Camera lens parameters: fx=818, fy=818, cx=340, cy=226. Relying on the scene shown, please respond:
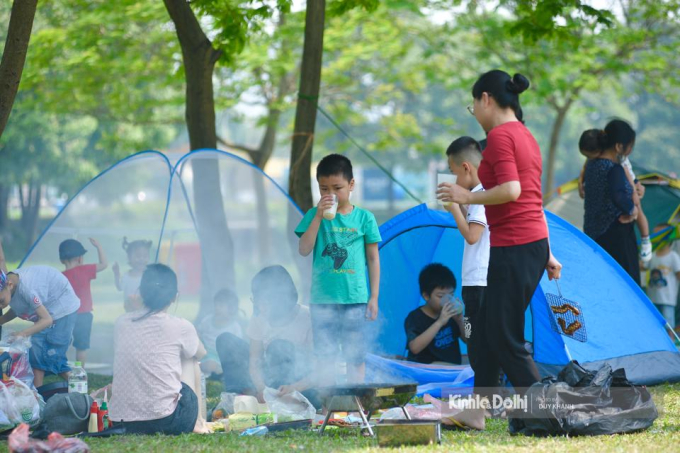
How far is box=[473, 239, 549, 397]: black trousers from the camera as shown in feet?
11.6

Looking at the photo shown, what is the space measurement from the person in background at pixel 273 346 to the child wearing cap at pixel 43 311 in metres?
1.12

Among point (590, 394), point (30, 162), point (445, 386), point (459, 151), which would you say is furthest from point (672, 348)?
point (30, 162)

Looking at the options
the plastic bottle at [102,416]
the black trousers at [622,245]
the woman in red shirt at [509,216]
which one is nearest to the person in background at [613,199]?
the black trousers at [622,245]

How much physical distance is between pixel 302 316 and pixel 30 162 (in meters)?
22.3

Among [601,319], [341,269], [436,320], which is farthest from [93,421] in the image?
[601,319]

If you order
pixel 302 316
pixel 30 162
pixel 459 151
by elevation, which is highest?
pixel 30 162

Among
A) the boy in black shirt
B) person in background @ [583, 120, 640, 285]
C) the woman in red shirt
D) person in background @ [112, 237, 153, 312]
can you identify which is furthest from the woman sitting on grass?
person in background @ [583, 120, 640, 285]

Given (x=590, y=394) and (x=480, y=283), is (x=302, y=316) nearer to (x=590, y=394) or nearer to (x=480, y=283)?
(x=480, y=283)

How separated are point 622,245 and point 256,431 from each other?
115 inches

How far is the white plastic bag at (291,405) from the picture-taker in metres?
4.54

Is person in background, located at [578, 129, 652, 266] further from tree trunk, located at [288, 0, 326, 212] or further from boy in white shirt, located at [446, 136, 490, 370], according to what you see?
tree trunk, located at [288, 0, 326, 212]

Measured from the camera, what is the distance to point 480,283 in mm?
4234

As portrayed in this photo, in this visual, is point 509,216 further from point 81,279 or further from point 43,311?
point 81,279

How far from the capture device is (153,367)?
397 centimetres
